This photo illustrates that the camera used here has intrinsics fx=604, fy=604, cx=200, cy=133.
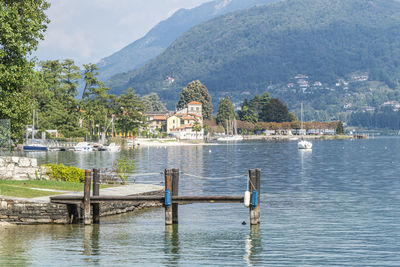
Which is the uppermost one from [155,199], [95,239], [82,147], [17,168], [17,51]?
[17,51]

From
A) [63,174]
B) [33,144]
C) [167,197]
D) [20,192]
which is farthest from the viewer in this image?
[33,144]

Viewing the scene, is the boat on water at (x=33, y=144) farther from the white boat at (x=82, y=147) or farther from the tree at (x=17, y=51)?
the tree at (x=17, y=51)

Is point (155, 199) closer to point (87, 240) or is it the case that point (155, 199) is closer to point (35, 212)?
point (87, 240)

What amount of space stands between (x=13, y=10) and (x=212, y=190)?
22.9 meters

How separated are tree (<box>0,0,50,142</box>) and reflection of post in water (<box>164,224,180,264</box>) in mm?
13496

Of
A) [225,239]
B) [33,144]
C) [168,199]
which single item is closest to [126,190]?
[168,199]

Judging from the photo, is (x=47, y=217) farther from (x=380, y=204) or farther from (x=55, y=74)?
(x=55, y=74)

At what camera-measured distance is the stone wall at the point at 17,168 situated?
36375mm

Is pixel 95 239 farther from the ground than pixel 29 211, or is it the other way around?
pixel 29 211

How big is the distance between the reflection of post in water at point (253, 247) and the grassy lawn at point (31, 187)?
434 inches

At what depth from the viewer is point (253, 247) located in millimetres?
25984

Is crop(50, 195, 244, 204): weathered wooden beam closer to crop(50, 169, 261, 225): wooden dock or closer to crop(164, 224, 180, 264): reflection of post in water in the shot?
crop(50, 169, 261, 225): wooden dock

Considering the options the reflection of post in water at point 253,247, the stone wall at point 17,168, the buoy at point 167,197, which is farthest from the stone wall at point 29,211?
the reflection of post in water at point 253,247

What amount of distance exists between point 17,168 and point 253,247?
57.9 ft
